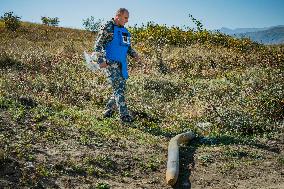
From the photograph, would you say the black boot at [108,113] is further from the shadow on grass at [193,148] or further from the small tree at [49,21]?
the small tree at [49,21]

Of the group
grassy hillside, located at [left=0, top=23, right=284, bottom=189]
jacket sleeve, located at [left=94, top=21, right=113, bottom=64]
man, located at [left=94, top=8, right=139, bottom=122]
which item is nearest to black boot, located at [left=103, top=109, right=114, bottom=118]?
grassy hillside, located at [left=0, top=23, right=284, bottom=189]

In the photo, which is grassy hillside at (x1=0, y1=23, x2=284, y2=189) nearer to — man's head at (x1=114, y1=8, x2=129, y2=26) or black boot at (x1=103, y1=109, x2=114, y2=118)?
black boot at (x1=103, y1=109, x2=114, y2=118)

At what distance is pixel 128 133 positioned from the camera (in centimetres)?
829

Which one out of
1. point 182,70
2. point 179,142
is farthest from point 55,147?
point 182,70

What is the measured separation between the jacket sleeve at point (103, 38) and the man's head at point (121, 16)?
16cm

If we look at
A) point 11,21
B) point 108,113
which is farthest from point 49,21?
point 108,113

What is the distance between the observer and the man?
865 centimetres

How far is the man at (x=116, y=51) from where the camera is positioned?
8.65 m

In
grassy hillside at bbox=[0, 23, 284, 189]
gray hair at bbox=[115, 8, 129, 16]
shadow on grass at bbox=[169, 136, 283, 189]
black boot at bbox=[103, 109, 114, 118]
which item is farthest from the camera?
black boot at bbox=[103, 109, 114, 118]

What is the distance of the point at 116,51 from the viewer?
882 cm

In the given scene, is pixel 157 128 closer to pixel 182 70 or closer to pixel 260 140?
pixel 260 140

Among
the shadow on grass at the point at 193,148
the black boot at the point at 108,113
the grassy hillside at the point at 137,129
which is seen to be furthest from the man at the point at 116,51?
the shadow on grass at the point at 193,148

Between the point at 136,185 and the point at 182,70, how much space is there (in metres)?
12.4

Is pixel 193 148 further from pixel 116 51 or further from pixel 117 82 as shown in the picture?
pixel 116 51
